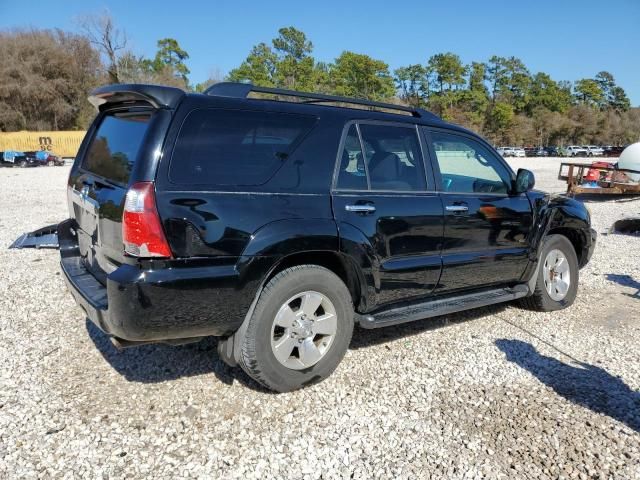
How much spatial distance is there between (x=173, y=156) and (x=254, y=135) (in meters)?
0.55

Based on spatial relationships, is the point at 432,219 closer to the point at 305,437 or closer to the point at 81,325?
the point at 305,437

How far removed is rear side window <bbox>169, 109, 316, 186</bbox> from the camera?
115 inches

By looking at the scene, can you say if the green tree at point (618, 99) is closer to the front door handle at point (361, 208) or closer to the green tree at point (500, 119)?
the green tree at point (500, 119)

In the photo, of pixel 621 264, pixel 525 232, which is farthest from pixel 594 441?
pixel 621 264

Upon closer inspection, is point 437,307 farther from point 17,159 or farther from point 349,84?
point 349,84

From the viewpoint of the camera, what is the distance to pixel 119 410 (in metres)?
3.16

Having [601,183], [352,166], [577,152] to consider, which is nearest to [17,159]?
[601,183]

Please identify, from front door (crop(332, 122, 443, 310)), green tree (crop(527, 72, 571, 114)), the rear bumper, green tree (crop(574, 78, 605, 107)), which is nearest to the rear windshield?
the rear bumper

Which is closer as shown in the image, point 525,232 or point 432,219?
point 432,219

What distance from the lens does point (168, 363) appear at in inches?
150

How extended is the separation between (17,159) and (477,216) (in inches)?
1381

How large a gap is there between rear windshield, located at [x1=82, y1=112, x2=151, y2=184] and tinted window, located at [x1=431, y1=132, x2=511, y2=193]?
7.68 feet

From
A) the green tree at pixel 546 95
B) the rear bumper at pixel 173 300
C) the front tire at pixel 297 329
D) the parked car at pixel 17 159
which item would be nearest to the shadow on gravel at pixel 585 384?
the front tire at pixel 297 329

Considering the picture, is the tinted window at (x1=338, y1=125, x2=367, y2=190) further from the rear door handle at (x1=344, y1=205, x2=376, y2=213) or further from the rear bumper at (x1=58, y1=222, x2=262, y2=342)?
the rear bumper at (x1=58, y1=222, x2=262, y2=342)
